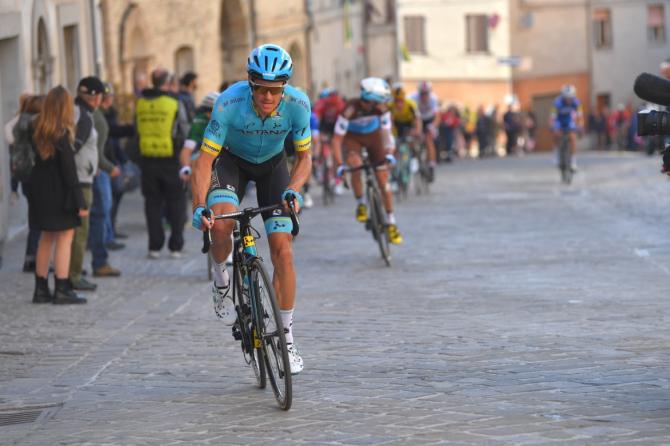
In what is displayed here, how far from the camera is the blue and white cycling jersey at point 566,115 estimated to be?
28711mm

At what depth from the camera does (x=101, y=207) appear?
50.4 ft

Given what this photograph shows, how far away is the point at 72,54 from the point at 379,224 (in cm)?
1269

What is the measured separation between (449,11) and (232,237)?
197 feet

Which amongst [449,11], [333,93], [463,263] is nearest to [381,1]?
[449,11]

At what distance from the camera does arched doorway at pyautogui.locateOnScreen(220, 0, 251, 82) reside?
43.5m

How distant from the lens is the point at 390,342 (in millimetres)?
10438

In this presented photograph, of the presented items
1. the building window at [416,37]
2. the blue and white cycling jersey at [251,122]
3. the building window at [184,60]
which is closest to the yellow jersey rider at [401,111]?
the blue and white cycling jersey at [251,122]

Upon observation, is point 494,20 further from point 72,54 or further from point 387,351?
point 387,351

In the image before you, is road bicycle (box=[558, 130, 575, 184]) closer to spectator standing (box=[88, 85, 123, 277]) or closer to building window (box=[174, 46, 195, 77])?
building window (box=[174, 46, 195, 77])

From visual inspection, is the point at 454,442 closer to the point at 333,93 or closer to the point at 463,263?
the point at 463,263

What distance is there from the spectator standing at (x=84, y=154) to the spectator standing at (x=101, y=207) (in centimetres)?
64

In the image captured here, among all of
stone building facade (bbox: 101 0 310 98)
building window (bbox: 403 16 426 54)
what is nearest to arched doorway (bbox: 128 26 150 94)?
stone building facade (bbox: 101 0 310 98)

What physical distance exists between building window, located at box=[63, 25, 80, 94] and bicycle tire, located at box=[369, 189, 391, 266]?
12.1 metres

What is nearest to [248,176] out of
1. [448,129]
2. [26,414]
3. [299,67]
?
[26,414]
